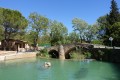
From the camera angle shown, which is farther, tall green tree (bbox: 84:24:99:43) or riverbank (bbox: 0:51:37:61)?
tall green tree (bbox: 84:24:99:43)

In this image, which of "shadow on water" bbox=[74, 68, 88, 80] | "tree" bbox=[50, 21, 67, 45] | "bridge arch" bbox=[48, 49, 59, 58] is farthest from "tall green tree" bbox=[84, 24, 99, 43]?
"shadow on water" bbox=[74, 68, 88, 80]

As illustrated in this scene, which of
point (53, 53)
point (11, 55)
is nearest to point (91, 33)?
point (53, 53)

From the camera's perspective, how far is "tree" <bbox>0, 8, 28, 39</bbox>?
51156 millimetres

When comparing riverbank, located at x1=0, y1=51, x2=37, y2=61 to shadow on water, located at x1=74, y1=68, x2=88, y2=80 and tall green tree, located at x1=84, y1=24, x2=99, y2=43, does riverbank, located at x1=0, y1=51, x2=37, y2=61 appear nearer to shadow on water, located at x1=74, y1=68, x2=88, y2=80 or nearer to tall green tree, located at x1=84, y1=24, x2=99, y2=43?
shadow on water, located at x1=74, y1=68, x2=88, y2=80

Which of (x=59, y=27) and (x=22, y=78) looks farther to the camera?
(x=59, y=27)

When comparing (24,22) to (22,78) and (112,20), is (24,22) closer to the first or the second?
(112,20)

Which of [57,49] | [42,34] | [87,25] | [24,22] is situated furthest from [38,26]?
[87,25]

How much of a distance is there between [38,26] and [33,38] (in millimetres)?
3922

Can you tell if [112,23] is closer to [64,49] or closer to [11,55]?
[64,49]

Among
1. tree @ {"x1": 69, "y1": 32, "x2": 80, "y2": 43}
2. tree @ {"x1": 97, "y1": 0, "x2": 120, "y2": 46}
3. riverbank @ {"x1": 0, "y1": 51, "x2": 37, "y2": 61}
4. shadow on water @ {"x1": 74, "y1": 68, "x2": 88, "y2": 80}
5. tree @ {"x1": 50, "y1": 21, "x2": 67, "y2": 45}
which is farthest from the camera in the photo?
tree @ {"x1": 69, "y1": 32, "x2": 80, "y2": 43}

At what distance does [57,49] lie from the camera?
5031 centimetres

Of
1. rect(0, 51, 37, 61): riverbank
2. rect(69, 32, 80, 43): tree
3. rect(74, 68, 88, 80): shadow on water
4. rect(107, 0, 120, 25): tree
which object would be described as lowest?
rect(74, 68, 88, 80): shadow on water

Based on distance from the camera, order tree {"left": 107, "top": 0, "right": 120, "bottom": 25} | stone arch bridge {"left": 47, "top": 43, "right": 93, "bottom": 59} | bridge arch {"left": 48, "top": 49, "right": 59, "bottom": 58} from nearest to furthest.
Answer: stone arch bridge {"left": 47, "top": 43, "right": 93, "bottom": 59} → bridge arch {"left": 48, "top": 49, "right": 59, "bottom": 58} → tree {"left": 107, "top": 0, "right": 120, "bottom": 25}

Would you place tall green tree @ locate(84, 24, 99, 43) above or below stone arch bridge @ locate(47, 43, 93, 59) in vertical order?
above
